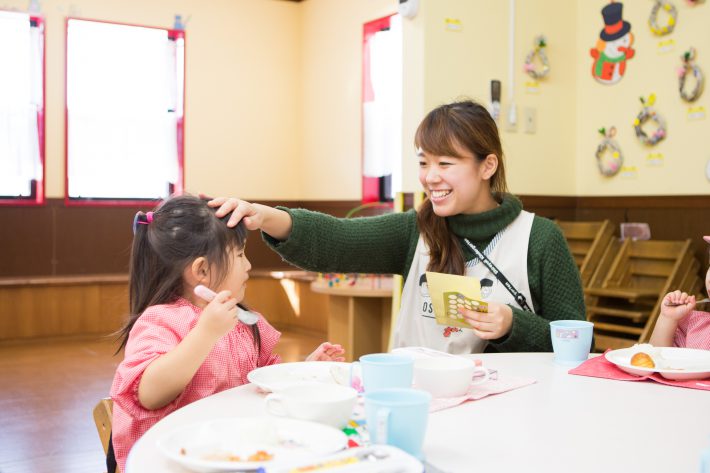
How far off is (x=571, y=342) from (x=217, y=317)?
798 mm

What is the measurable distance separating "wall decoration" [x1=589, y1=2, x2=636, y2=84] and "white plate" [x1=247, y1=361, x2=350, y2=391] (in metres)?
3.39

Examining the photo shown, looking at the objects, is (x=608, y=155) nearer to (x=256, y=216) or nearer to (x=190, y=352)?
(x=256, y=216)

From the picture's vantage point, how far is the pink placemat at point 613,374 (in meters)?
1.54

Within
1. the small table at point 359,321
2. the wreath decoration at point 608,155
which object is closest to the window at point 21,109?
the small table at point 359,321

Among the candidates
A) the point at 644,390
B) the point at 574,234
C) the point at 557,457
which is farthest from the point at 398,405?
the point at 574,234

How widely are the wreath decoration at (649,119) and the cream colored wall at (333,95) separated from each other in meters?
2.84

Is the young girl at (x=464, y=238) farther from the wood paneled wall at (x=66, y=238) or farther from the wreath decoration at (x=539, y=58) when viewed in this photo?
the wood paneled wall at (x=66, y=238)

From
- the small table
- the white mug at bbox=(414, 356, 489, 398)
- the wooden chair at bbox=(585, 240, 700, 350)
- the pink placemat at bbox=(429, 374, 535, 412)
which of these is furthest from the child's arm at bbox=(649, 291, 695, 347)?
the small table

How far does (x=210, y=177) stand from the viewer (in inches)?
291

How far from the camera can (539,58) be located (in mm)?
4379

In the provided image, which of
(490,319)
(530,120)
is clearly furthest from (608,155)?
(490,319)

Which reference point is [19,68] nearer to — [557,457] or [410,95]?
[410,95]

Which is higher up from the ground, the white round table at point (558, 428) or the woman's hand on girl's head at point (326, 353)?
the woman's hand on girl's head at point (326, 353)

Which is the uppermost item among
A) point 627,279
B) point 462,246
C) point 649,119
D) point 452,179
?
point 649,119
